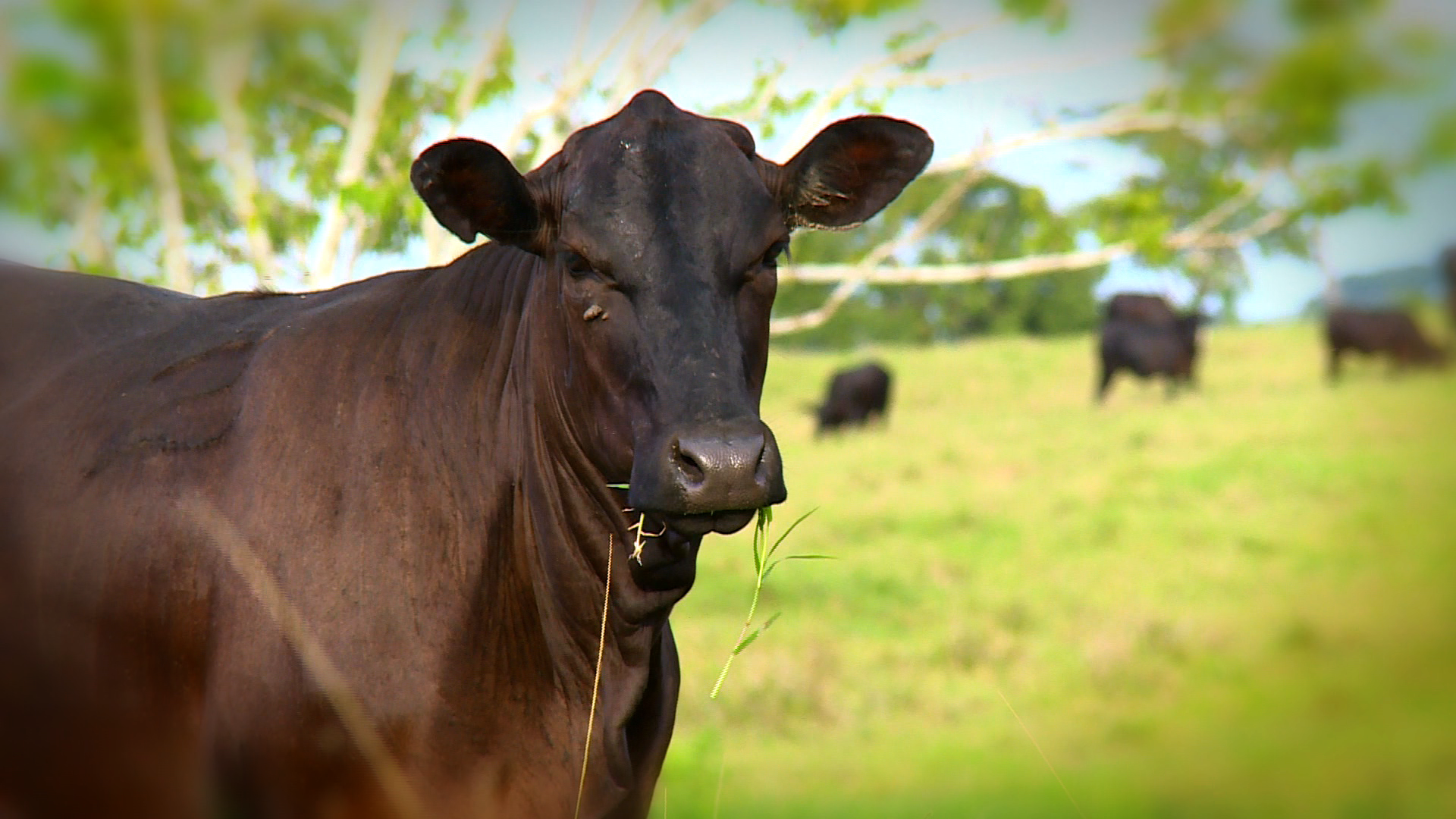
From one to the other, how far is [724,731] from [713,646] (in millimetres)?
2181

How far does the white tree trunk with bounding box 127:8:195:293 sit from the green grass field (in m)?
4.50

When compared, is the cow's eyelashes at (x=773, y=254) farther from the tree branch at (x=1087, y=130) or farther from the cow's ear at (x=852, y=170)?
the tree branch at (x=1087, y=130)

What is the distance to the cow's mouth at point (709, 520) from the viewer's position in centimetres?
274

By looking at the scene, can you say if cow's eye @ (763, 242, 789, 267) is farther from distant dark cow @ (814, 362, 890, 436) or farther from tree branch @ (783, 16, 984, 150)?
distant dark cow @ (814, 362, 890, 436)

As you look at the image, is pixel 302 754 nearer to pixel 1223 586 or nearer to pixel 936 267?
pixel 936 267

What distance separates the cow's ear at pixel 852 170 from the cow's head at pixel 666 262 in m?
0.03

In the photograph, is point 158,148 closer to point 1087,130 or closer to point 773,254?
point 773,254

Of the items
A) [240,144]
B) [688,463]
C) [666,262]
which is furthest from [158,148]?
[688,463]

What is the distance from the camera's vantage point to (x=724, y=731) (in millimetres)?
8750

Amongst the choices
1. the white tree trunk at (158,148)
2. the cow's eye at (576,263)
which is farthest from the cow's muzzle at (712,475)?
the white tree trunk at (158,148)

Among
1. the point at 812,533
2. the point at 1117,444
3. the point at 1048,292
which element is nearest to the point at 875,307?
the point at 1048,292

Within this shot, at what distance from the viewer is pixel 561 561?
3.26m

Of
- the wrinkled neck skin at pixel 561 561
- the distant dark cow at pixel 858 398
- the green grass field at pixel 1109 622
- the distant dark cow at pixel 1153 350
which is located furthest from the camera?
the distant dark cow at pixel 858 398

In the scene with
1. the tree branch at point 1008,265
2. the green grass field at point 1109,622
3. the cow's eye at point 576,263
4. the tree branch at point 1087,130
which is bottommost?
the green grass field at point 1109,622
